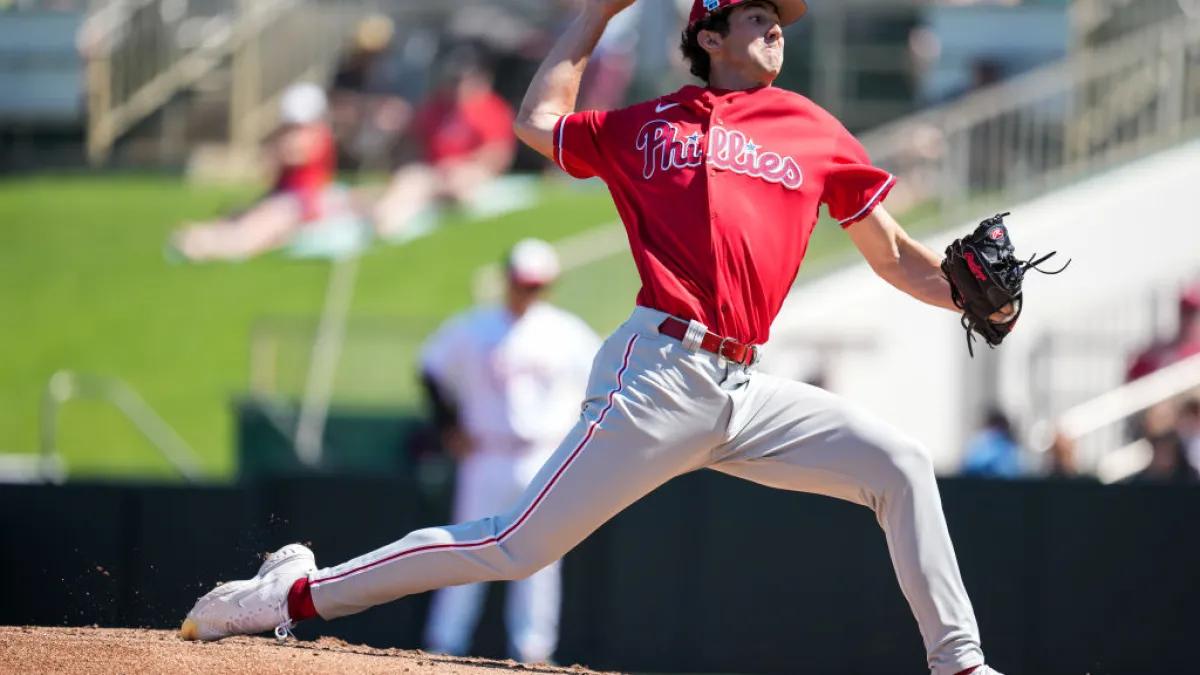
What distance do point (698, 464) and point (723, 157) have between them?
37.2 inches

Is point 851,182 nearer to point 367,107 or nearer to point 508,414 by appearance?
point 508,414

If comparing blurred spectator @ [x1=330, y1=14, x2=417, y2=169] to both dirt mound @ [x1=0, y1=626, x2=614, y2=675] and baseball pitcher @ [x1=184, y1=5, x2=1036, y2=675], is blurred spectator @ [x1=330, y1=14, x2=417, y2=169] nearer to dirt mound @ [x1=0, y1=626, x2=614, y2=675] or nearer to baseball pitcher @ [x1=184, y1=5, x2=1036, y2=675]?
dirt mound @ [x1=0, y1=626, x2=614, y2=675]

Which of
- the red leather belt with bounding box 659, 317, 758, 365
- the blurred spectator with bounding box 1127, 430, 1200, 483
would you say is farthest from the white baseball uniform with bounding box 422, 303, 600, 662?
the red leather belt with bounding box 659, 317, 758, 365

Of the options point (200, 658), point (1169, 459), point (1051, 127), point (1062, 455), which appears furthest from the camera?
point (1051, 127)

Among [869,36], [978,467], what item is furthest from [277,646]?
[869,36]

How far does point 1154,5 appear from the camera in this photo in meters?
16.0

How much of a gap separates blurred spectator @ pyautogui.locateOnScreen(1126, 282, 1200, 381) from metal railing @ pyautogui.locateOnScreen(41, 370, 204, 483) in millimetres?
6817

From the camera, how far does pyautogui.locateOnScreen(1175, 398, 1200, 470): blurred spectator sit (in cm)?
1097

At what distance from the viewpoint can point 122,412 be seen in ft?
47.5

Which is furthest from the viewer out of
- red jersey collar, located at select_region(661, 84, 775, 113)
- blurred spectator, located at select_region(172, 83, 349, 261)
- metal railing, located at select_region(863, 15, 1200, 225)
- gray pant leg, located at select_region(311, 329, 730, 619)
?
blurred spectator, located at select_region(172, 83, 349, 261)

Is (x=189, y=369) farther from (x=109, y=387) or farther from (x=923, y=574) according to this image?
(x=923, y=574)

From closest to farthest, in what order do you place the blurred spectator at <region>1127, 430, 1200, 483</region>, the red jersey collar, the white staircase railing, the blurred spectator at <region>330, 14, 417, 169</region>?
1. the red jersey collar
2. the blurred spectator at <region>1127, 430, 1200, 483</region>
3. the blurred spectator at <region>330, 14, 417, 169</region>
4. the white staircase railing

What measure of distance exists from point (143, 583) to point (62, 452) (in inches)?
244

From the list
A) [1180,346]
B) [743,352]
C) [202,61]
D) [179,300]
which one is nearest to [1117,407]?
[1180,346]
